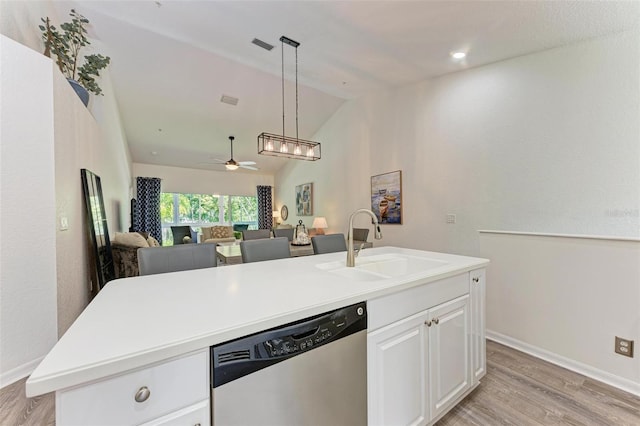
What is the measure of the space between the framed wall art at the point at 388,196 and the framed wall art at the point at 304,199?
2306mm

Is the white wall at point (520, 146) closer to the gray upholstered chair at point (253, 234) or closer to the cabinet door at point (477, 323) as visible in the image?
the cabinet door at point (477, 323)

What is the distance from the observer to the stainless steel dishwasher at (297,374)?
2.62 ft

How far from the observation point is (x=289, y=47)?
3.09 meters

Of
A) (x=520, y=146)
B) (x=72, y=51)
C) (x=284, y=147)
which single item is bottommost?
(x=520, y=146)

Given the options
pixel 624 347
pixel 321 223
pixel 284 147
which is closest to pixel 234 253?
pixel 284 147

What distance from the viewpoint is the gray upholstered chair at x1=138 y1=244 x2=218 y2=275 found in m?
1.62

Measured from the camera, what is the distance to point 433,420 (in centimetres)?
141

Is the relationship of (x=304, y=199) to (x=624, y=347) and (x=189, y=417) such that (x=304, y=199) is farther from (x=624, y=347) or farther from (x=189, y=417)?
(x=189, y=417)

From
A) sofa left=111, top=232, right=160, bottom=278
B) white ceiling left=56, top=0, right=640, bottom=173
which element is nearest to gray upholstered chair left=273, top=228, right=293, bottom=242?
sofa left=111, top=232, right=160, bottom=278

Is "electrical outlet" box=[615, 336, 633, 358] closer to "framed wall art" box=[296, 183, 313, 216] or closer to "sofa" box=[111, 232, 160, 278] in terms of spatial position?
"sofa" box=[111, 232, 160, 278]

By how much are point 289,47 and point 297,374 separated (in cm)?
335

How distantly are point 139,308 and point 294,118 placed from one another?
5438 millimetres

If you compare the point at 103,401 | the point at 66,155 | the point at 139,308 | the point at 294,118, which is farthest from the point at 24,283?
the point at 294,118

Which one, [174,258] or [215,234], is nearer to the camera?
[174,258]
